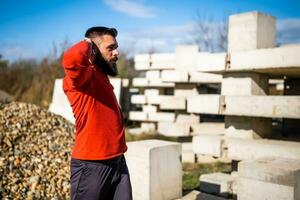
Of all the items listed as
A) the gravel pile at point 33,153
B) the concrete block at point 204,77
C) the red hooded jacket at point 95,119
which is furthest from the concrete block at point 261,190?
the concrete block at point 204,77

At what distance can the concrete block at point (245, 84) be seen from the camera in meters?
5.06

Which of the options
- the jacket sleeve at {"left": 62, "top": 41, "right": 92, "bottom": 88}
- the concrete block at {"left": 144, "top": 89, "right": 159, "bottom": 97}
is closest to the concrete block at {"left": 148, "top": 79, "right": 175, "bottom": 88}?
the concrete block at {"left": 144, "top": 89, "right": 159, "bottom": 97}

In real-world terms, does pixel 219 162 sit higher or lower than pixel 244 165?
lower

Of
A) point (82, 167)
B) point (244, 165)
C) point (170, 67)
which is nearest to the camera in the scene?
point (82, 167)

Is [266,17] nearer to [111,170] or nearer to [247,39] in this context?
[247,39]

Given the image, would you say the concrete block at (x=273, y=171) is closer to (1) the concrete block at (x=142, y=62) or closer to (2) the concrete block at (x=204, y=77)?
(2) the concrete block at (x=204, y=77)

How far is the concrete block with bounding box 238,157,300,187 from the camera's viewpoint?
3.39 m

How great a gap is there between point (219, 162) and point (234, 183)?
2.68 m

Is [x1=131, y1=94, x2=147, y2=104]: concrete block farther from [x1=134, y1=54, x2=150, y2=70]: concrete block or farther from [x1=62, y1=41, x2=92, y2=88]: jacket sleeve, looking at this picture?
[x1=62, y1=41, x2=92, y2=88]: jacket sleeve

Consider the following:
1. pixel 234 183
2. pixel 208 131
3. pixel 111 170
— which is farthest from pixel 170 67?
pixel 111 170

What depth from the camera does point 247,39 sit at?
5086 millimetres

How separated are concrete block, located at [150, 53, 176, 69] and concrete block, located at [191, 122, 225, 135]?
2.28 m

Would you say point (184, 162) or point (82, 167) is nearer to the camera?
point (82, 167)

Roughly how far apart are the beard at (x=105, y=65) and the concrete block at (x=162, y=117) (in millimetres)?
7068
